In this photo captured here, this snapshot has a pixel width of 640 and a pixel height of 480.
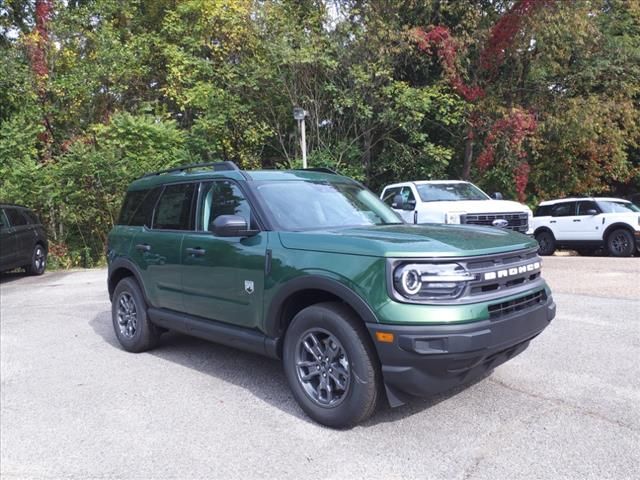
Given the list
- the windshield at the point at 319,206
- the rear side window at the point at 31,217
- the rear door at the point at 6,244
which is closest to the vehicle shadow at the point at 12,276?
the rear door at the point at 6,244

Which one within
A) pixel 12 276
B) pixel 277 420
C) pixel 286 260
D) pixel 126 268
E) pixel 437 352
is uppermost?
pixel 286 260

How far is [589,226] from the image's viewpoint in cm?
1375

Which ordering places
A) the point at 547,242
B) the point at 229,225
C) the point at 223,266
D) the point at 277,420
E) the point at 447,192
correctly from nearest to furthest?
the point at 277,420, the point at 229,225, the point at 223,266, the point at 447,192, the point at 547,242

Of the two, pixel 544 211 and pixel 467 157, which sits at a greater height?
pixel 467 157

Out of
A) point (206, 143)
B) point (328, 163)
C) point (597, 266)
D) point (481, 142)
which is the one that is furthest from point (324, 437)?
point (481, 142)

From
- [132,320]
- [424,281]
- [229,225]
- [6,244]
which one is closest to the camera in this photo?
[424,281]

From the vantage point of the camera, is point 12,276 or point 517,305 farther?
point 12,276

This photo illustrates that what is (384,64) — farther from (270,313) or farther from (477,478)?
(477,478)

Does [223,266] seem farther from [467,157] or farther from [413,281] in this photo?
[467,157]

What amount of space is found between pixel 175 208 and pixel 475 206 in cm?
721

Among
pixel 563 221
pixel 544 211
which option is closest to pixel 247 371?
pixel 563 221

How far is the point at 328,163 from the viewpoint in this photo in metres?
16.1

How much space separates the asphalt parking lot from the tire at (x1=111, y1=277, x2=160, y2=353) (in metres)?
0.15

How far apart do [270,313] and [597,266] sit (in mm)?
9635
